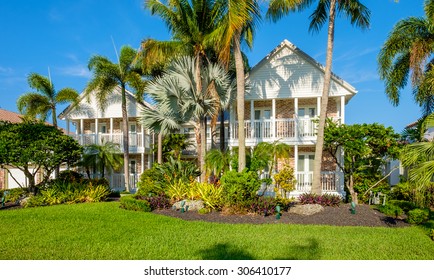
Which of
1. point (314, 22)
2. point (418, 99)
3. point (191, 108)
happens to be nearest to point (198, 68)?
point (191, 108)

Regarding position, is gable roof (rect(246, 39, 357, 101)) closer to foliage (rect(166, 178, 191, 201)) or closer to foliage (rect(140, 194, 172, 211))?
foliage (rect(166, 178, 191, 201))

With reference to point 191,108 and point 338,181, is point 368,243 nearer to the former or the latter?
point 338,181

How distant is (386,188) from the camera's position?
13.0 metres

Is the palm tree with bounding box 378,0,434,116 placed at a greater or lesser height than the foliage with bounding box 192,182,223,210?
greater

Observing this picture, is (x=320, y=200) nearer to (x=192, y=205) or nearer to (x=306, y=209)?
(x=306, y=209)

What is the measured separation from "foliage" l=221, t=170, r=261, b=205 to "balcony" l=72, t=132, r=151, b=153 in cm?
955

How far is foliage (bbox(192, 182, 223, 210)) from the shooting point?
1012cm

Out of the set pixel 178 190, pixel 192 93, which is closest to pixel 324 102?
pixel 192 93

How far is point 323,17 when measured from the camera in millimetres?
13016

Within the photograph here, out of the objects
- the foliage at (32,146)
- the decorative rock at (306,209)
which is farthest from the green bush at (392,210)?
the foliage at (32,146)

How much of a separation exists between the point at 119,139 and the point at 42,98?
596 cm

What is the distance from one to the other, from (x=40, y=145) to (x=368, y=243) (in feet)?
42.1

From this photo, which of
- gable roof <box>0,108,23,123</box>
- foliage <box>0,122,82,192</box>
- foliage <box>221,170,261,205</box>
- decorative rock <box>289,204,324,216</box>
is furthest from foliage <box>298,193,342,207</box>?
gable roof <box>0,108,23,123</box>

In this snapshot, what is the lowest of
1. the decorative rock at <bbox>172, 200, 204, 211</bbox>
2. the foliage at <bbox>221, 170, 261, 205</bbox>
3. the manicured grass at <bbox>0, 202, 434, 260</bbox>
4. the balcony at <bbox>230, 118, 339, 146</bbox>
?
the decorative rock at <bbox>172, 200, 204, 211</bbox>
